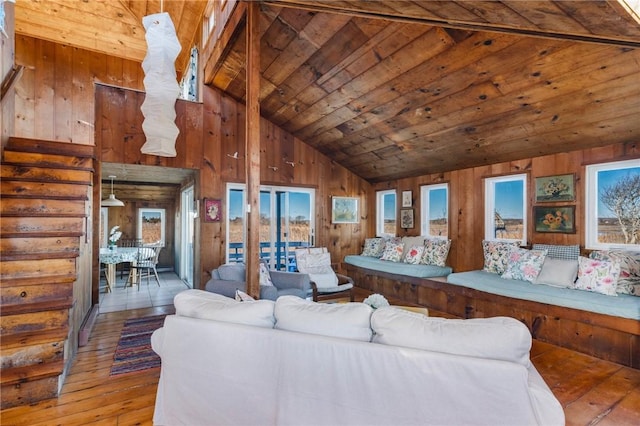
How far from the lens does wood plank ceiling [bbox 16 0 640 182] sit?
89.7 inches

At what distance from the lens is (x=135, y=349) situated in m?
3.21

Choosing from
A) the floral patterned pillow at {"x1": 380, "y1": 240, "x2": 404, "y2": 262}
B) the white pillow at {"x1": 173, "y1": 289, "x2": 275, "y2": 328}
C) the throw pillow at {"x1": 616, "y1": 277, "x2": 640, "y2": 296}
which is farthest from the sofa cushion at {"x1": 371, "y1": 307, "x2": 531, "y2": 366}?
the floral patterned pillow at {"x1": 380, "y1": 240, "x2": 404, "y2": 262}

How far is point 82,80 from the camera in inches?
209

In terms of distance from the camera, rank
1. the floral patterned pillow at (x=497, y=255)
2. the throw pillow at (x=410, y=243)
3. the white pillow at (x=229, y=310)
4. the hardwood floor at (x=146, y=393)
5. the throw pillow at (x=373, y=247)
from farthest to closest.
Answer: the throw pillow at (x=373, y=247) → the throw pillow at (x=410, y=243) → the floral patterned pillow at (x=497, y=255) → the hardwood floor at (x=146, y=393) → the white pillow at (x=229, y=310)

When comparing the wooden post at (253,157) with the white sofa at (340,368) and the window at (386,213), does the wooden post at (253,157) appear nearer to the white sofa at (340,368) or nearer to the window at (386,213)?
the white sofa at (340,368)

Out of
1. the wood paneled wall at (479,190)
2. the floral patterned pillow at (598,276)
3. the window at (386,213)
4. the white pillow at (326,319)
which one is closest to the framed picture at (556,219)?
the wood paneled wall at (479,190)

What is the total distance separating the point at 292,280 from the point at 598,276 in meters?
3.21

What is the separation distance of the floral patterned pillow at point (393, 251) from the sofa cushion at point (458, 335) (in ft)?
13.6

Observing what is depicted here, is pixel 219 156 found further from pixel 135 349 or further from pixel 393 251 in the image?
pixel 393 251

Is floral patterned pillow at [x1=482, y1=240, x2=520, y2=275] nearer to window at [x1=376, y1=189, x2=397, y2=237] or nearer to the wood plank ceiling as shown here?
the wood plank ceiling

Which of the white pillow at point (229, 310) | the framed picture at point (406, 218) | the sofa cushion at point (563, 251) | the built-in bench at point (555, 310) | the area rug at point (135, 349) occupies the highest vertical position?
the framed picture at point (406, 218)

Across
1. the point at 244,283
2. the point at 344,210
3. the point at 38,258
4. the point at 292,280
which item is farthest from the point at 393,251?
the point at 38,258

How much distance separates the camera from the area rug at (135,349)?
283 centimetres

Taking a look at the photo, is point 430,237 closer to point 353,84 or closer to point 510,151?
point 510,151
